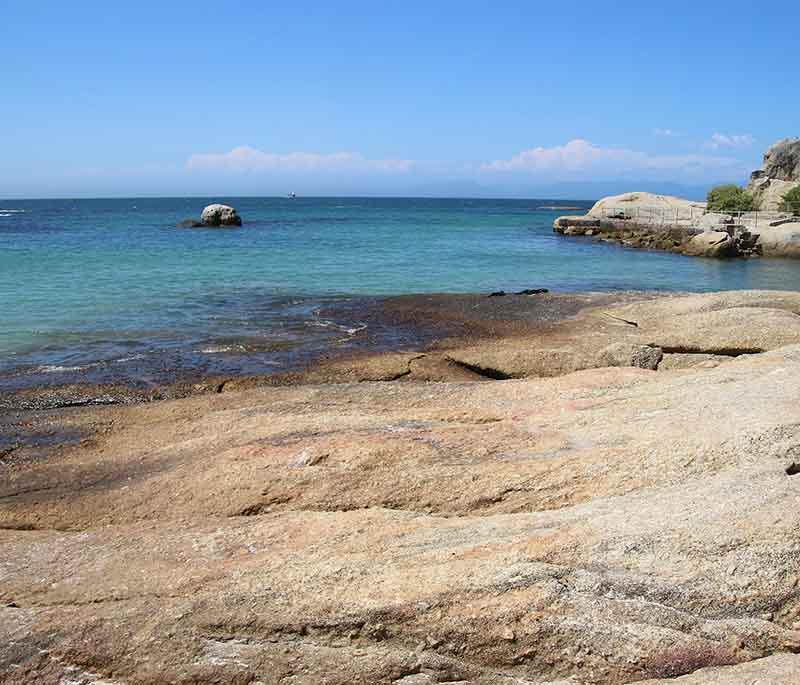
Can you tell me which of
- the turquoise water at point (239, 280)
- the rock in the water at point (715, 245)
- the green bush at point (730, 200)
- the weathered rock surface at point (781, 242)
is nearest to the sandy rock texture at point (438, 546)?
the turquoise water at point (239, 280)

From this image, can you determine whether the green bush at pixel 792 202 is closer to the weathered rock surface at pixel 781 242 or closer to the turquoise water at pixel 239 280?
the weathered rock surface at pixel 781 242

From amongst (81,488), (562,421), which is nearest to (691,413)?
(562,421)

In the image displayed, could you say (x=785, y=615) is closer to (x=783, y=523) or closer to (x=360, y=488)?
(x=783, y=523)

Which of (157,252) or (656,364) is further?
(157,252)

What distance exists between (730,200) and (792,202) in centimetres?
722

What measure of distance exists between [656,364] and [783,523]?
1015cm

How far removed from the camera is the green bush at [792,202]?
62.8 m

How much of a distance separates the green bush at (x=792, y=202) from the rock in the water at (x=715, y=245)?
14.4m

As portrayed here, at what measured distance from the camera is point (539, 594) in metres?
5.69

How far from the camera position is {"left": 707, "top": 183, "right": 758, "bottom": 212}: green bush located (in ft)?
227

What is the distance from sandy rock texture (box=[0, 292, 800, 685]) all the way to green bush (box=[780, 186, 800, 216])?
2346 inches

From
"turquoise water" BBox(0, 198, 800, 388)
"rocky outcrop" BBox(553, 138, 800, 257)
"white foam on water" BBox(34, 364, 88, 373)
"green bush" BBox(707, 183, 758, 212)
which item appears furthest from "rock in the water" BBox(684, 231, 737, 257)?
"white foam on water" BBox(34, 364, 88, 373)

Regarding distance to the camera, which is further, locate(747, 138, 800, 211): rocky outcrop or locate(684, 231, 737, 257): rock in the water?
locate(747, 138, 800, 211): rocky outcrop

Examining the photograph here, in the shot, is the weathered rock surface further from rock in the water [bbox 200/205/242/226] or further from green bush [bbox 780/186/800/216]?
rock in the water [bbox 200/205/242/226]
